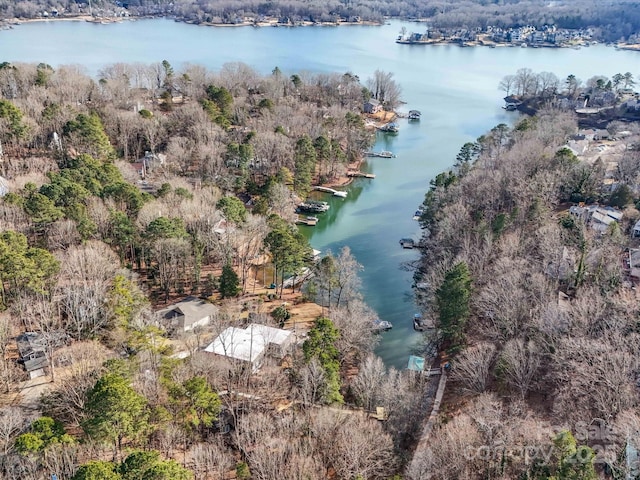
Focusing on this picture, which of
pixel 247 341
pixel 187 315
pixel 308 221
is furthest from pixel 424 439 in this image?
pixel 308 221

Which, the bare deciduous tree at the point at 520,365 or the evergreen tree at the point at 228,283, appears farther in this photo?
the evergreen tree at the point at 228,283

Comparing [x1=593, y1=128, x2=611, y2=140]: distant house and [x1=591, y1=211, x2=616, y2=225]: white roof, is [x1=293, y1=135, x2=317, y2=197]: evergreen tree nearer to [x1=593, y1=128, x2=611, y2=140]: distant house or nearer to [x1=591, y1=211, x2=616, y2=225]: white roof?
[x1=591, y1=211, x2=616, y2=225]: white roof

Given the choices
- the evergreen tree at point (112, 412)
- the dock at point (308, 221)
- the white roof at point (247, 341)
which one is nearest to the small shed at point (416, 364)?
the white roof at point (247, 341)

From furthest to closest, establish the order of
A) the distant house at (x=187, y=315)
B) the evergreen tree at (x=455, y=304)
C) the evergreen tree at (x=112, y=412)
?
the distant house at (x=187, y=315), the evergreen tree at (x=455, y=304), the evergreen tree at (x=112, y=412)

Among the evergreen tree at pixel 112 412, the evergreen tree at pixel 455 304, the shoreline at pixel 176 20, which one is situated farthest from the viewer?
the shoreline at pixel 176 20

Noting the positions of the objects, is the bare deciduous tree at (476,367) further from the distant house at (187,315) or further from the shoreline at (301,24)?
the shoreline at (301,24)

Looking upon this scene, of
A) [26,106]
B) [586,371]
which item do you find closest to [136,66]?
[26,106]

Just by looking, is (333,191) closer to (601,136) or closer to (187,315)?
(187,315)

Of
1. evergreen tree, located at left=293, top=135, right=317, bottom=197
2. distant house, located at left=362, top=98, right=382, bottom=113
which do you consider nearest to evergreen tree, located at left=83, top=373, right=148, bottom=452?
evergreen tree, located at left=293, top=135, right=317, bottom=197
